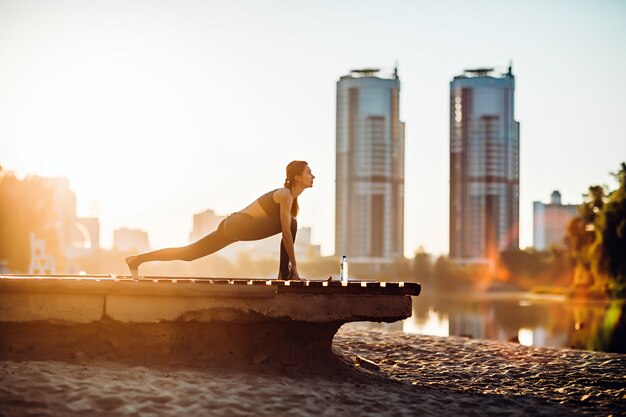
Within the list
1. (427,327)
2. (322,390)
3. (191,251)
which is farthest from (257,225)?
(427,327)

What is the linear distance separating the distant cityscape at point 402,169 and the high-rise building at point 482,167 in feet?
0.42

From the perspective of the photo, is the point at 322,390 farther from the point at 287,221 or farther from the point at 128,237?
the point at 128,237

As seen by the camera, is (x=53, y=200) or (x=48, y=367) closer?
(x=48, y=367)

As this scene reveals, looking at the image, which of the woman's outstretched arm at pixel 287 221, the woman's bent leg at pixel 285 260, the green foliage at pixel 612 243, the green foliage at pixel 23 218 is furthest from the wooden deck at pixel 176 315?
the green foliage at pixel 23 218

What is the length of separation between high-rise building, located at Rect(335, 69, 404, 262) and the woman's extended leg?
10337cm

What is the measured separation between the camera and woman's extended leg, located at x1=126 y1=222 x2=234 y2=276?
9266mm

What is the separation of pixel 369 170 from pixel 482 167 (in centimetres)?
1462

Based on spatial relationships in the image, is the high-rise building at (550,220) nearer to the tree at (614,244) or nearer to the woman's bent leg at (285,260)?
the tree at (614,244)

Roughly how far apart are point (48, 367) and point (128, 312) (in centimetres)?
92

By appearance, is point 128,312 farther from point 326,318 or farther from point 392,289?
point 392,289

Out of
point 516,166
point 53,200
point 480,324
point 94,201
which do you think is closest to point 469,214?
point 516,166

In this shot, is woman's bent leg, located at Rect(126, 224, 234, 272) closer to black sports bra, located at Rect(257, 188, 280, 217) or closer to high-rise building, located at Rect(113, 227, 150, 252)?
black sports bra, located at Rect(257, 188, 280, 217)

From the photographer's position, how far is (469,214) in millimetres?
113000

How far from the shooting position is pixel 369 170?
113 meters
